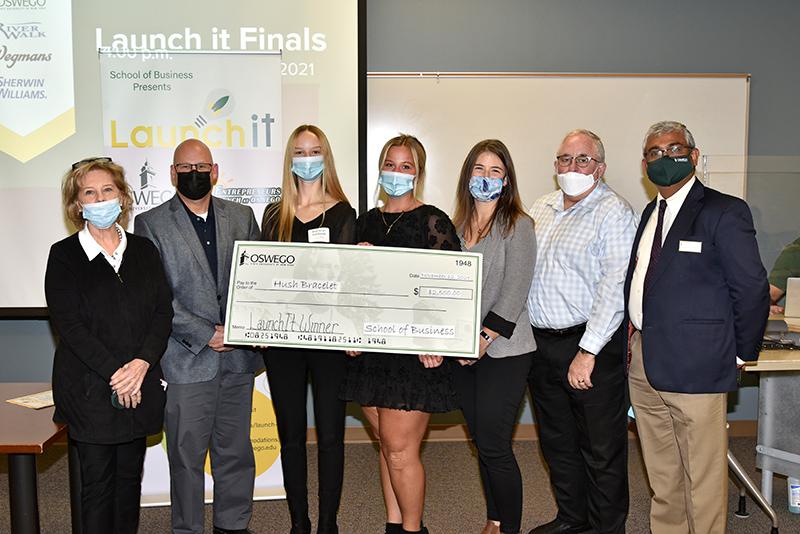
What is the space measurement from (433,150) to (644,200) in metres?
1.43

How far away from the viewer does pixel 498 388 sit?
288 cm

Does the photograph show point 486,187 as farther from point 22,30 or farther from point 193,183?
point 22,30

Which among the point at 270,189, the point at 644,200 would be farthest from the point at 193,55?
the point at 644,200

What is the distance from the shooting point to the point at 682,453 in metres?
2.75

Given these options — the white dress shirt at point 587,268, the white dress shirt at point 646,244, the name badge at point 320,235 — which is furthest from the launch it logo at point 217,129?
the white dress shirt at point 646,244

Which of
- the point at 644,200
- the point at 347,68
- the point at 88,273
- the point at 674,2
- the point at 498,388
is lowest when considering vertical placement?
the point at 498,388

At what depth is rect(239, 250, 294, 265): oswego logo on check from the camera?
110 inches

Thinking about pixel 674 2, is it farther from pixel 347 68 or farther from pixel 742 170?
pixel 347 68

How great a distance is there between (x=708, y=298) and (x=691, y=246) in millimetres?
198

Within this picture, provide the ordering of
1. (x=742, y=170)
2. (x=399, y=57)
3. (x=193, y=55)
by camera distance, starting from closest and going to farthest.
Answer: (x=193, y=55) → (x=742, y=170) → (x=399, y=57)

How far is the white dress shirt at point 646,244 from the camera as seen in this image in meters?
2.70

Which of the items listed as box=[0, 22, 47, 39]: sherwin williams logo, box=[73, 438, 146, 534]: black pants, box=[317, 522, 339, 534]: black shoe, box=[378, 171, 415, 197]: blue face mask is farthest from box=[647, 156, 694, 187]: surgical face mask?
box=[0, 22, 47, 39]: sherwin williams logo

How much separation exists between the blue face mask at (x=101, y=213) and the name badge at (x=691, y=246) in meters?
2.06

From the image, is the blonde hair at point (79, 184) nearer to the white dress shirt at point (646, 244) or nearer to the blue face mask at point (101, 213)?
the blue face mask at point (101, 213)
